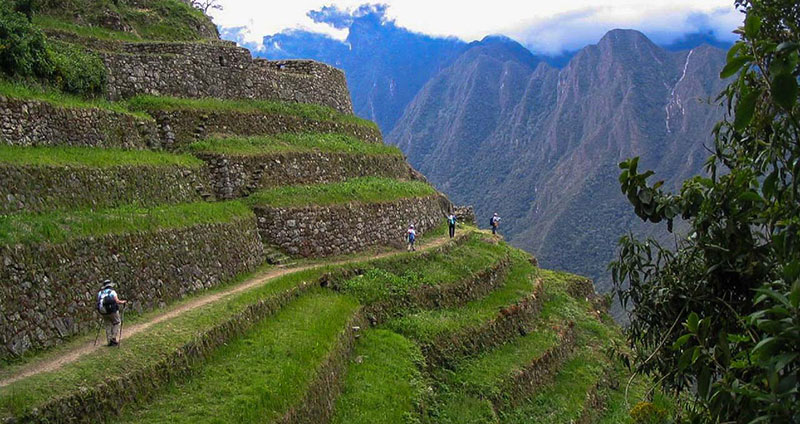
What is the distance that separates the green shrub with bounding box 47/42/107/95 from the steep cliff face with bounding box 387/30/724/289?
113 feet

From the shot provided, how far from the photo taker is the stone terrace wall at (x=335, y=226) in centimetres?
1809

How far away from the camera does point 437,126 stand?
239 ft

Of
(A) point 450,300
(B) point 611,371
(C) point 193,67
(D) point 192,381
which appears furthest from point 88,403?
(B) point 611,371

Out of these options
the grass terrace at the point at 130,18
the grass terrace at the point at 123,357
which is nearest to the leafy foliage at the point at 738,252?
the grass terrace at the point at 123,357

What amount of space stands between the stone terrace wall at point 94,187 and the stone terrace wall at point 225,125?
1.86 meters

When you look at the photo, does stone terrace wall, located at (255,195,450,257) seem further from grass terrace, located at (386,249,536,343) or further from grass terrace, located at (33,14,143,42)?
grass terrace, located at (33,14,143,42)

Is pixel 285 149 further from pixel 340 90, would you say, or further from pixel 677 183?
pixel 677 183

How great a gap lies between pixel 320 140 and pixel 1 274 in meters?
13.9

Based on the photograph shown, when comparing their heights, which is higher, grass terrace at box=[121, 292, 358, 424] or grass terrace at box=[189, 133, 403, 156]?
grass terrace at box=[189, 133, 403, 156]

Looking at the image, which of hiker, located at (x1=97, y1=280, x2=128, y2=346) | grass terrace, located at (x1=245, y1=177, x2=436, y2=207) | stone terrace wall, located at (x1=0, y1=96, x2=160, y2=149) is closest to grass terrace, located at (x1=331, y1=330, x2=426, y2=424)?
hiker, located at (x1=97, y1=280, x2=128, y2=346)

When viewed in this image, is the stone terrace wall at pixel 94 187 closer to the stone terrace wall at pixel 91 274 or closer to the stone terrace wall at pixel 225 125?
the stone terrace wall at pixel 91 274

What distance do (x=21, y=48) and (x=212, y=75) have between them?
784 cm

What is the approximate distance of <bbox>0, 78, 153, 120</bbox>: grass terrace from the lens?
13.2 meters

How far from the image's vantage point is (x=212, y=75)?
21922 millimetres
